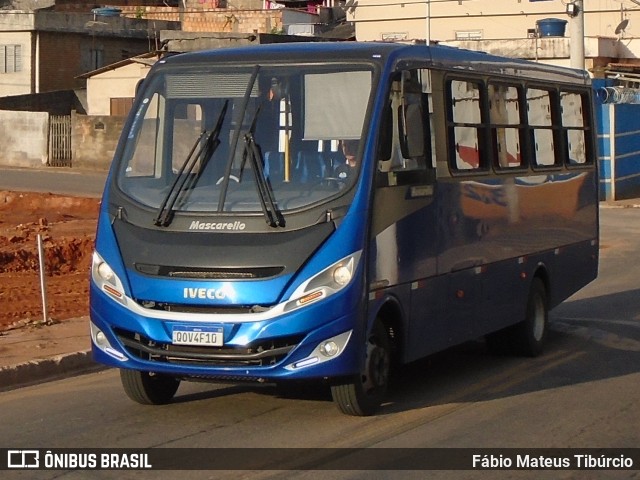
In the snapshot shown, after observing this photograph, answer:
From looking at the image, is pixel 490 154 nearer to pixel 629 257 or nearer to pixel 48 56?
pixel 629 257

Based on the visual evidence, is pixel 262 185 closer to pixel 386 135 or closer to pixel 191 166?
pixel 191 166

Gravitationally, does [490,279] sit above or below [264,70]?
below

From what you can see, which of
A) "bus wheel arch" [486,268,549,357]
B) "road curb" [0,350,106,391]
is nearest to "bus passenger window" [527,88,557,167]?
"bus wheel arch" [486,268,549,357]

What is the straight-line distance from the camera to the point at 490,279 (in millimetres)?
10680

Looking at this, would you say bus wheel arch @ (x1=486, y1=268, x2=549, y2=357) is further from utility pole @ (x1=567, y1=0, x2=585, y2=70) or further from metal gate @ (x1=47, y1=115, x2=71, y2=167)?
metal gate @ (x1=47, y1=115, x2=71, y2=167)

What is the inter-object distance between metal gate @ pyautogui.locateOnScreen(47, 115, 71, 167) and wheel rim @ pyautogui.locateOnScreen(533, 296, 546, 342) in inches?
1395

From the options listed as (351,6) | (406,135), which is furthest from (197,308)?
(351,6)

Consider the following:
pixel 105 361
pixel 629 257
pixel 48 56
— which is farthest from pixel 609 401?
pixel 48 56

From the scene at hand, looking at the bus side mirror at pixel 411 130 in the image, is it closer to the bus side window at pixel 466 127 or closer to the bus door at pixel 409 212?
the bus door at pixel 409 212

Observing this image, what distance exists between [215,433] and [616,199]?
26647 millimetres

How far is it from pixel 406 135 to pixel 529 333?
357 cm

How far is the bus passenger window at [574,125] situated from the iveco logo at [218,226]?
222 inches

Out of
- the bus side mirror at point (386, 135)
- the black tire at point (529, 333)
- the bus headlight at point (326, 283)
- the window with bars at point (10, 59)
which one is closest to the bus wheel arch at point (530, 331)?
the black tire at point (529, 333)

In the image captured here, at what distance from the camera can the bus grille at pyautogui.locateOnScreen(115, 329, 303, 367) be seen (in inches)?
313
